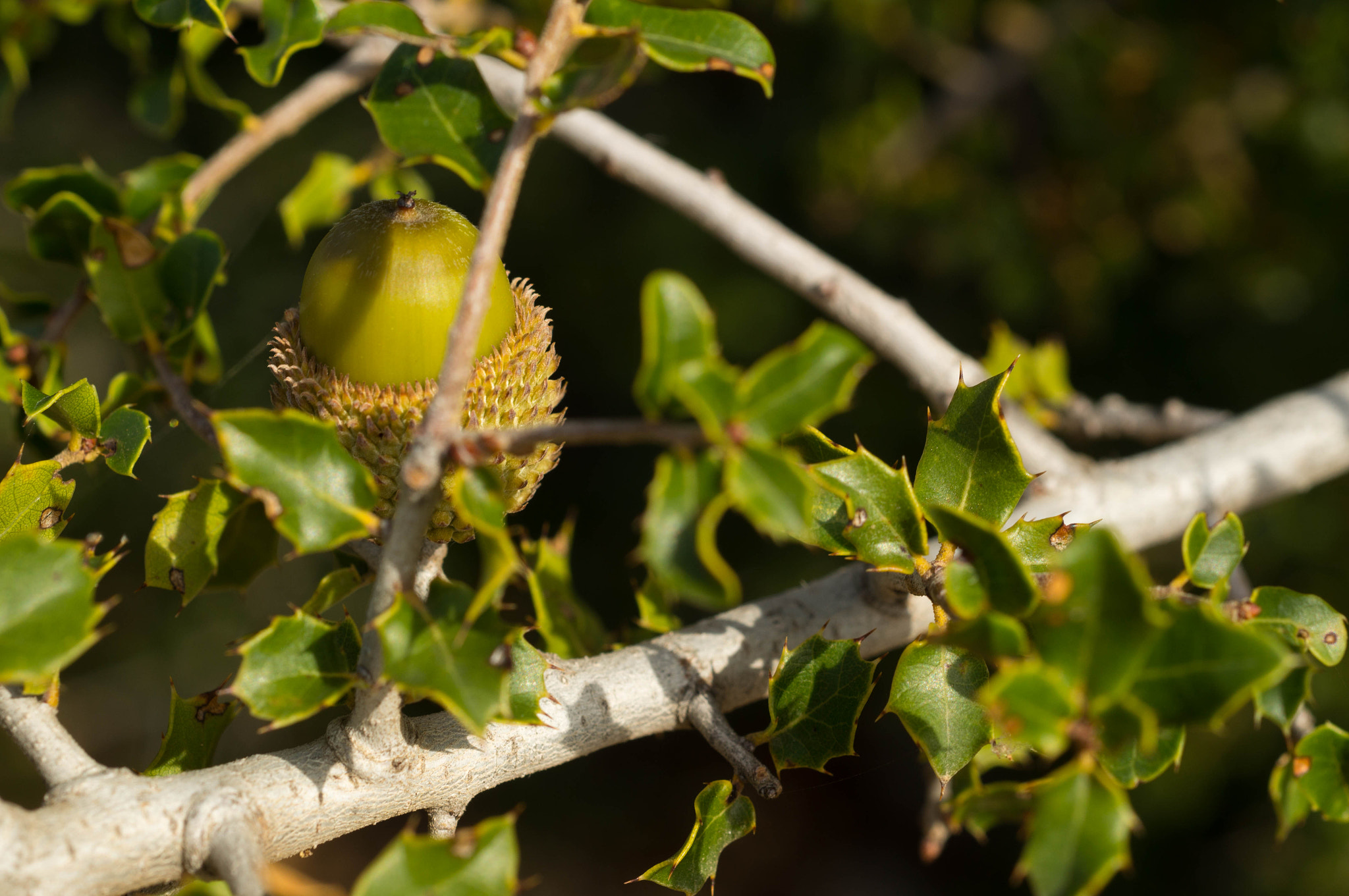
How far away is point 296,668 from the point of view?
2.79ft

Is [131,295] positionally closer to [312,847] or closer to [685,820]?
[312,847]

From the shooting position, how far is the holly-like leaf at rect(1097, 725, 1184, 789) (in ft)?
2.79

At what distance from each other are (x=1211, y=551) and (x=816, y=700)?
1.48 feet

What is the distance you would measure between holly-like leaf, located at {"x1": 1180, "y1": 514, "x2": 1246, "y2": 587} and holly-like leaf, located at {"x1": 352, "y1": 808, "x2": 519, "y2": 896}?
73cm

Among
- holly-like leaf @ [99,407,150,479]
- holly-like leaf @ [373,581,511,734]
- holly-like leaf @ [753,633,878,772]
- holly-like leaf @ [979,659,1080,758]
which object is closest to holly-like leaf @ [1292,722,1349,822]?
holly-like leaf @ [753,633,878,772]

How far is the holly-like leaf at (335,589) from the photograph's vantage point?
1.13 metres

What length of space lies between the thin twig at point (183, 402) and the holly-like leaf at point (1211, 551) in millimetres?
1074

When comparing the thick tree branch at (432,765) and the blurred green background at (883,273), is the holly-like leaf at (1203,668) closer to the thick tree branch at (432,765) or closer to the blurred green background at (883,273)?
the thick tree branch at (432,765)

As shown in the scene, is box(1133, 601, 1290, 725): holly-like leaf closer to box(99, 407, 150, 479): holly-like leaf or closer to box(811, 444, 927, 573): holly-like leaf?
box(811, 444, 927, 573): holly-like leaf

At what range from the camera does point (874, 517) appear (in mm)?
983

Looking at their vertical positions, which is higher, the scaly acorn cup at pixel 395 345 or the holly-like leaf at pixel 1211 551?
the scaly acorn cup at pixel 395 345

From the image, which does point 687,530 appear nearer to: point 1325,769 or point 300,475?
point 300,475

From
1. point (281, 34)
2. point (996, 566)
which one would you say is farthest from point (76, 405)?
point (996, 566)

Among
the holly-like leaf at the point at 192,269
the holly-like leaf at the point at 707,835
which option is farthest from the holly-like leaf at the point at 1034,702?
the holly-like leaf at the point at 192,269
